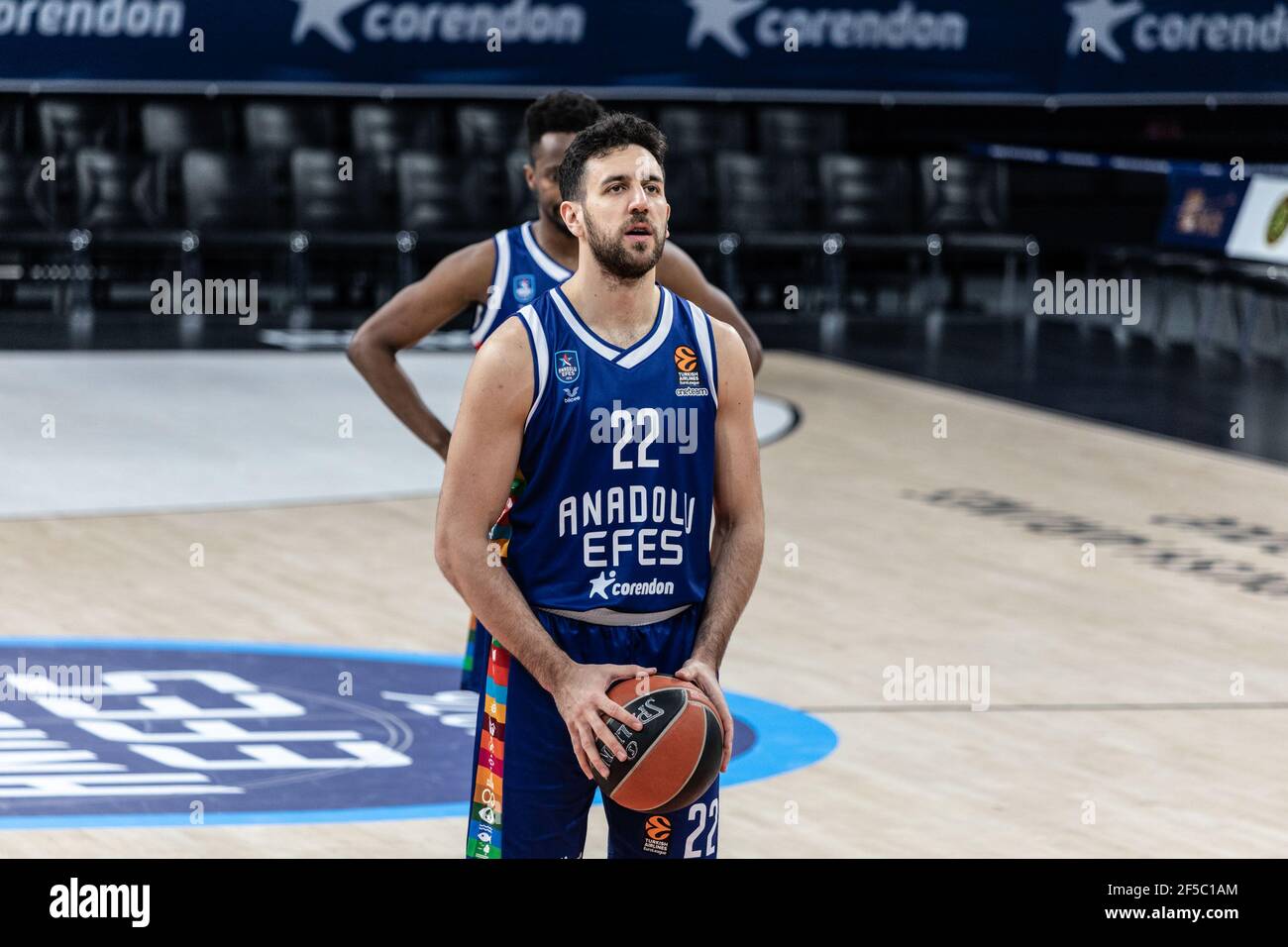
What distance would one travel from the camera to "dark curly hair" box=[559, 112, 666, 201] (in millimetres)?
3490

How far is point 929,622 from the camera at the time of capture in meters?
7.59

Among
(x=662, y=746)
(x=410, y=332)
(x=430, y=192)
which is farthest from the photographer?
(x=430, y=192)

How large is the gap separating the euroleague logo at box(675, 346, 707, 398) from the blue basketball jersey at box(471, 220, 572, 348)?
1334mm

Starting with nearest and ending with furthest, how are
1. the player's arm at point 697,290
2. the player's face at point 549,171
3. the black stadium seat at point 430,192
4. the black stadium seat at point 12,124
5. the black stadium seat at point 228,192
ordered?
the player's face at point 549,171
the player's arm at point 697,290
the black stadium seat at point 228,192
the black stadium seat at point 430,192
the black stadium seat at point 12,124

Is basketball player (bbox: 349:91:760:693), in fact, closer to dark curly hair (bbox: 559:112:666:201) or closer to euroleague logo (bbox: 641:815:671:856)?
euroleague logo (bbox: 641:815:671:856)

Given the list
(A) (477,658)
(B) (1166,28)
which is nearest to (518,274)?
(A) (477,658)

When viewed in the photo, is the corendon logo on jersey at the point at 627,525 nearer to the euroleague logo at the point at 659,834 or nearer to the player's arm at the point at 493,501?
the player's arm at the point at 493,501

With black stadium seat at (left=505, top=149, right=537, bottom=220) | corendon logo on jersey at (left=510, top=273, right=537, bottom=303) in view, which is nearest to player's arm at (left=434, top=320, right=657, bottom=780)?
corendon logo on jersey at (left=510, top=273, right=537, bottom=303)

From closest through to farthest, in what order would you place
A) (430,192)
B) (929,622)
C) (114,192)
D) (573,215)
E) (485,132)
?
(573,215)
(929,622)
(114,192)
(430,192)
(485,132)

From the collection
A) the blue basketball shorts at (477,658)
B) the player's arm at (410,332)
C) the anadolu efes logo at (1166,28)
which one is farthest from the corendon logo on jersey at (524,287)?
the anadolu efes logo at (1166,28)

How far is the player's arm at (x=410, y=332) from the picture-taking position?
17.0 feet

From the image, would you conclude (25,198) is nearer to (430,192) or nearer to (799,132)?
(430,192)

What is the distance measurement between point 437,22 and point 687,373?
1380cm

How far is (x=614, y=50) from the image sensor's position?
56.4 ft
